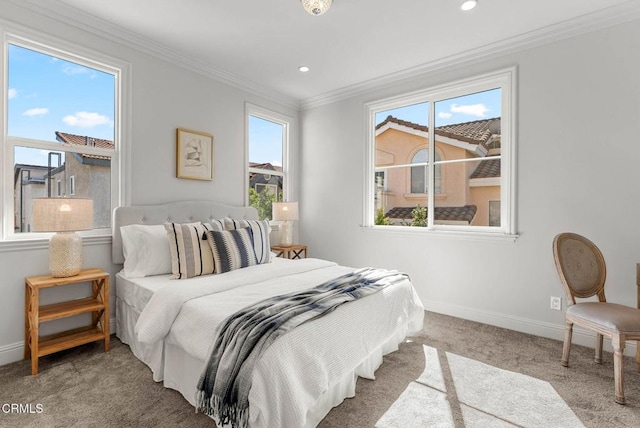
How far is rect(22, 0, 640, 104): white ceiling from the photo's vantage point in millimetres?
2574

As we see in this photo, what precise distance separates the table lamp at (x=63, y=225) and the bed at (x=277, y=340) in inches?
15.7

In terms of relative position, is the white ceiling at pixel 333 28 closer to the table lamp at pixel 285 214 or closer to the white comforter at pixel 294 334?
the table lamp at pixel 285 214

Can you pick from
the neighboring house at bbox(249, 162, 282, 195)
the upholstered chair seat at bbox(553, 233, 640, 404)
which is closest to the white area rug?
the upholstered chair seat at bbox(553, 233, 640, 404)

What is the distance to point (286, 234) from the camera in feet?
14.3

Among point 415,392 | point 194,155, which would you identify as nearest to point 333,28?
point 194,155

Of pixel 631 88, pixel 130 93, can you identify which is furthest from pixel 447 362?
pixel 130 93

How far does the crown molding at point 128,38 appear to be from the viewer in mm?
2529

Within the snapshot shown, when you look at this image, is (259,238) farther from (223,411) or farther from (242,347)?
(223,411)

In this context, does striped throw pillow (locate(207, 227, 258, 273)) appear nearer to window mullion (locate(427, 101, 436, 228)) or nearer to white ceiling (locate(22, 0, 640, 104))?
white ceiling (locate(22, 0, 640, 104))

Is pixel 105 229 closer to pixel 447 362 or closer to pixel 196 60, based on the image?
pixel 196 60

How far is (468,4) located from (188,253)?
3.03 metres

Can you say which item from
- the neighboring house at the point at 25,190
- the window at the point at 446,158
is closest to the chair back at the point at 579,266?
the window at the point at 446,158

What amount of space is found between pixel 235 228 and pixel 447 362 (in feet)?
7.27

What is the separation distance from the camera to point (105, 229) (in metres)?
2.96
